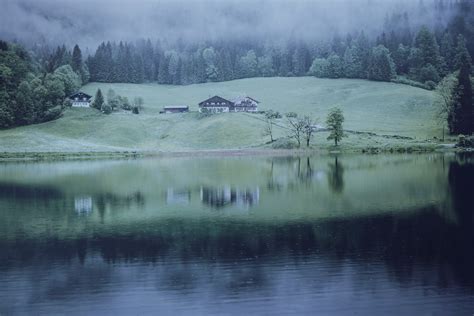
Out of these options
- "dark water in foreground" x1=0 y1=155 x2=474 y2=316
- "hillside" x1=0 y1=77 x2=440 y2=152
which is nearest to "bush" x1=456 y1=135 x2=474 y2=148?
"hillside" x1=0 y1=77 x2=440 y2=152

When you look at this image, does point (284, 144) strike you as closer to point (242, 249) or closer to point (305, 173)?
point (305, 173)

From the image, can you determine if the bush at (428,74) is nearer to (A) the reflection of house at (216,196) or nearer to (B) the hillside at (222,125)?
(B) the hillside at (222,125)

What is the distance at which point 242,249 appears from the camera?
99.6 ft

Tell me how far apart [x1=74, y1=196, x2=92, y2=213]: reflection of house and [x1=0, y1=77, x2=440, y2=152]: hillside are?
72.0m

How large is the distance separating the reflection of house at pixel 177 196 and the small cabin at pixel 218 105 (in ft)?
353

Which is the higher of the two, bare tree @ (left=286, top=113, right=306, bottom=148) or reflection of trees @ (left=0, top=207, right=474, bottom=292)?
bare tree @ (left=286, top=113, right=306, bottom=148)

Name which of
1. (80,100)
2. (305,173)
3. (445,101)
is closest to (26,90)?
(80,100)

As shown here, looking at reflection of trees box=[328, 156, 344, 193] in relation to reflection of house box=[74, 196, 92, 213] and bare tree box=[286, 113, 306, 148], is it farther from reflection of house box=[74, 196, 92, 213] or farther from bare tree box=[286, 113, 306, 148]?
bare tree box=[286, 113, 306, 148]

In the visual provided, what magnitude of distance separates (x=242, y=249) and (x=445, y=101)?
108224mm

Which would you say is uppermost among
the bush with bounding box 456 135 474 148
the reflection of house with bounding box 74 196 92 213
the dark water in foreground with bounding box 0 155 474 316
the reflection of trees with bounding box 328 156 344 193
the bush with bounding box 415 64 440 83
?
the bush with bounding box 415 64 440 83

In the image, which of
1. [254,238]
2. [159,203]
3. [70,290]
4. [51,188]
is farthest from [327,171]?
[70,290]

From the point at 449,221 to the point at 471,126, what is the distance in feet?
299

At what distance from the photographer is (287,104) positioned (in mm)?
168250

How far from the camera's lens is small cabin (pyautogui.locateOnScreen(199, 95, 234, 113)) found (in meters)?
163
